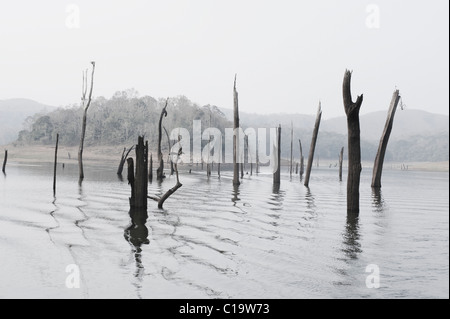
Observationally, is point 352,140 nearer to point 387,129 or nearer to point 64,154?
point 387,129

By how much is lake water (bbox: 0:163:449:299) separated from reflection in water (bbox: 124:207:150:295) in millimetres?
24

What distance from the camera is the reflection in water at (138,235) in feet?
27.9

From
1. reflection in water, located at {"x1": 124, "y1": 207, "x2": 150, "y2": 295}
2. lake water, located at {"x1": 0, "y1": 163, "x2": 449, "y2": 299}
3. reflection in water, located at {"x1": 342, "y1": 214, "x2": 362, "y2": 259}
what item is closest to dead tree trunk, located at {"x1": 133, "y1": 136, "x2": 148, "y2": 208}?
reflection in water, located at {"x1": 124, "y1": 207, "x2": 150, "y2": 295}

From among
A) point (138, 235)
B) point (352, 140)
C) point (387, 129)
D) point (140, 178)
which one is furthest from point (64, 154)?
point (138, 235)

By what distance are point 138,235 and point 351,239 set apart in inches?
199

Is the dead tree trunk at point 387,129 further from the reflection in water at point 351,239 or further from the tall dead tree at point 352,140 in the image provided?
the reflection in water at point 351,239

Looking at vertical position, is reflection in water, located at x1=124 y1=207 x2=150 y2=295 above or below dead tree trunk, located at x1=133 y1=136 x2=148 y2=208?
below

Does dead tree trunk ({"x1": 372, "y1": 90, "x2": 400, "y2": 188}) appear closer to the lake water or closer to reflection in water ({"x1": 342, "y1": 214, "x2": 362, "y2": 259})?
the lake water

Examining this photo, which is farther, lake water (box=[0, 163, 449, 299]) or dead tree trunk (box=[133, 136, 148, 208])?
dead tree trunk (box=[133, 136, 148, 208])

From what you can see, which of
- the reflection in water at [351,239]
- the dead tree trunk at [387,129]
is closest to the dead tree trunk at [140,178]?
the reflection in water at [351,239]

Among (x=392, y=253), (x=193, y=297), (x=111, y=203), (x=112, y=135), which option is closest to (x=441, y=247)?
(x=392, y=253)

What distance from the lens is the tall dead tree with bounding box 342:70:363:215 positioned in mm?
14672

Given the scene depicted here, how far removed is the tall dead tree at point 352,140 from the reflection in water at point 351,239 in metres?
0.70
